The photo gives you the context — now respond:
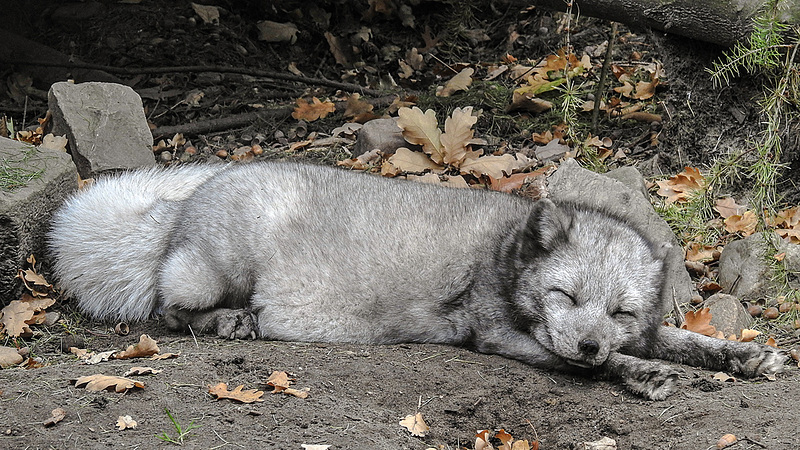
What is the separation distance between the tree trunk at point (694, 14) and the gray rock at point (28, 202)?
13.3ft

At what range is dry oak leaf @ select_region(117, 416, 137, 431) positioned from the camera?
3.34m

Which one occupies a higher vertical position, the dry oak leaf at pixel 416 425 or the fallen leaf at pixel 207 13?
the fallen leaf at pixel 207 13

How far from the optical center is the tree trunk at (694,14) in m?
5.62

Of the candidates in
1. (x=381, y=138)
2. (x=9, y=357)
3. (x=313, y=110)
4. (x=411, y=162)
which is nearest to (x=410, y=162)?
(x=411, y=162)

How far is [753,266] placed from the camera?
17.3ft

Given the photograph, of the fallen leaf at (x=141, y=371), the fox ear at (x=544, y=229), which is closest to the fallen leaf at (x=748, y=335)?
the fox ear at (x=544, y=229)

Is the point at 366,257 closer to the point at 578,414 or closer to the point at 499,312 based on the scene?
the point at 499,312

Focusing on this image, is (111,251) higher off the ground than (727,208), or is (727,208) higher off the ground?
(727,208)

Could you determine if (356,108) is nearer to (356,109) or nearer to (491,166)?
(356,109)

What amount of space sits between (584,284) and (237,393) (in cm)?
186

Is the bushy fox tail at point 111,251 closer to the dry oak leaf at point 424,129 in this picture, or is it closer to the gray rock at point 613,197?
the dry oak leaf at point 424,129

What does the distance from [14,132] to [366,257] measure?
13.2 feet

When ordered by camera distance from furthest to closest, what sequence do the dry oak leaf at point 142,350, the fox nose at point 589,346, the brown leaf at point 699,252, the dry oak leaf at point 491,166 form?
1. the dry oak leaf at point 491,166
2. the brown leaf at point 699,252
3. the dry oak leaf at point 142,350
4. the fox nose at point 589,346

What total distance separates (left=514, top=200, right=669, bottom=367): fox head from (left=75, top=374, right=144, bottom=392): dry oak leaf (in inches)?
81.3
